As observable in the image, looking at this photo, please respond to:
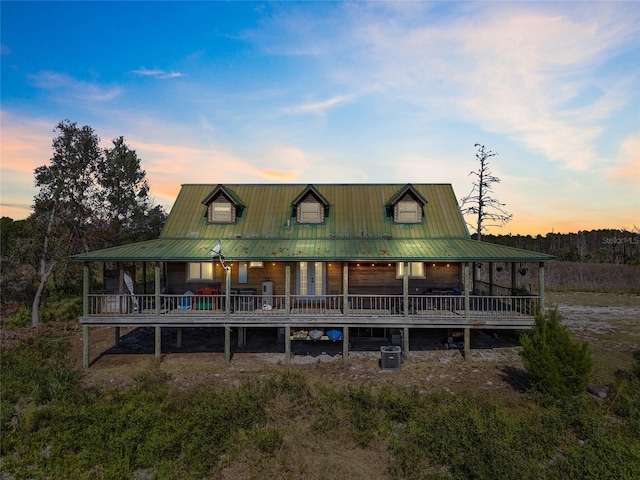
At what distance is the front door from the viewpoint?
1939 centimetres

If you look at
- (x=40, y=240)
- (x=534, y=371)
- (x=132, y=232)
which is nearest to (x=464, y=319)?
(x=534, y=371)

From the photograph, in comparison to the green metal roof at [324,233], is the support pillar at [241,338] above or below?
below

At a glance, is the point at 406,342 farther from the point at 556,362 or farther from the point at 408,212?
the point at 408,212

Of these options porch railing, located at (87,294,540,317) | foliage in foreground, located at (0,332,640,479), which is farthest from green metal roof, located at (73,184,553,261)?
foliage in foreground, located at (0,332,640,479)

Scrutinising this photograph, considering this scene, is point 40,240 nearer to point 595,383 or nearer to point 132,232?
point 132,232

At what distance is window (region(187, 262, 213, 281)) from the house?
0.18 ft

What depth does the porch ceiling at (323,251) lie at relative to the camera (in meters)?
16.2

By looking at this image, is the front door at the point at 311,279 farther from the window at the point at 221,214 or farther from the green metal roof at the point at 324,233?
the window at the point at 221,214

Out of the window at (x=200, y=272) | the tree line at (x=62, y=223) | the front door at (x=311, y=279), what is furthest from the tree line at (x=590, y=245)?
the tree line at (x=62, y=223)

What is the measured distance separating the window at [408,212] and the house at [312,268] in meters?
0.06

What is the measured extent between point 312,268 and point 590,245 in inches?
3813

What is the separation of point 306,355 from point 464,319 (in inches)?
302

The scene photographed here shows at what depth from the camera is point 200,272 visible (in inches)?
778

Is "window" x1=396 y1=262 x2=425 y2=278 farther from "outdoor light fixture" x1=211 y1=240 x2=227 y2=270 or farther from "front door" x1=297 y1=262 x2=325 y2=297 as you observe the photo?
"outdoor light fixture" x1=211 y1=240 x2=227 y2=270
